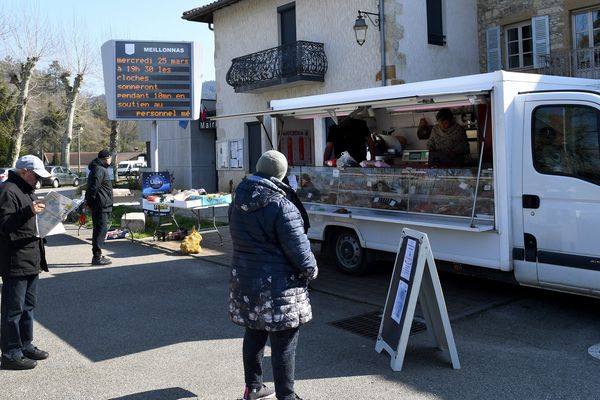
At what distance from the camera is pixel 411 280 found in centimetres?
471

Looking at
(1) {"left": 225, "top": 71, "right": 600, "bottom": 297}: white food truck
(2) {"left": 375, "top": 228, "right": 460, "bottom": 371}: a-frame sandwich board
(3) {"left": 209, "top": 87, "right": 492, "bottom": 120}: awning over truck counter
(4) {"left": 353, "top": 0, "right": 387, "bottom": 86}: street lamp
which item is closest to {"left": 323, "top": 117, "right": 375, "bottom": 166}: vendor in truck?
(3) {"left": 209, "top": 87, "right": 492, "bottom": 120}: awning over truck counter

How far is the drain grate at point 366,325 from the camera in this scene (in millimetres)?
5770

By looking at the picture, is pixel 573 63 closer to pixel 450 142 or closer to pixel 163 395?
pixel 450 142

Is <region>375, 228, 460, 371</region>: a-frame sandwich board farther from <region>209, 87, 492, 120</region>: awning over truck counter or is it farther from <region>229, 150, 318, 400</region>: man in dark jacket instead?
<region>209, 87, 492, 120</region>: awning over truck counter

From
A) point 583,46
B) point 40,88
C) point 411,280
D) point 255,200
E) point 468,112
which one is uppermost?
point 40,88

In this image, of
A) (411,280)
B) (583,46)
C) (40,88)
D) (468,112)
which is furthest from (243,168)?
(40,88)

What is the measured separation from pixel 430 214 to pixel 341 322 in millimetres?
1830

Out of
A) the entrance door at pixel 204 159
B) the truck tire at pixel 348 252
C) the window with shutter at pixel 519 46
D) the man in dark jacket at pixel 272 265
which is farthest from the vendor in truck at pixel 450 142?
the entrance door at pixel 204 159

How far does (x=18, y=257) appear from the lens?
190 inches

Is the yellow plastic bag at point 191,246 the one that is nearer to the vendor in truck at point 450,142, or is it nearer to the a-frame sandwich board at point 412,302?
the vendor in truck at point 450,142

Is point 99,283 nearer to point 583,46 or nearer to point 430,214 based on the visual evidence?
point 430,214

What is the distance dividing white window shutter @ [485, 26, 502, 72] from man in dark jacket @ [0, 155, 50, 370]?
45.2ft

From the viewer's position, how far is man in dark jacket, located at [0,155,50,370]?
4770 mm

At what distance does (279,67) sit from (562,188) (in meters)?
12.7
